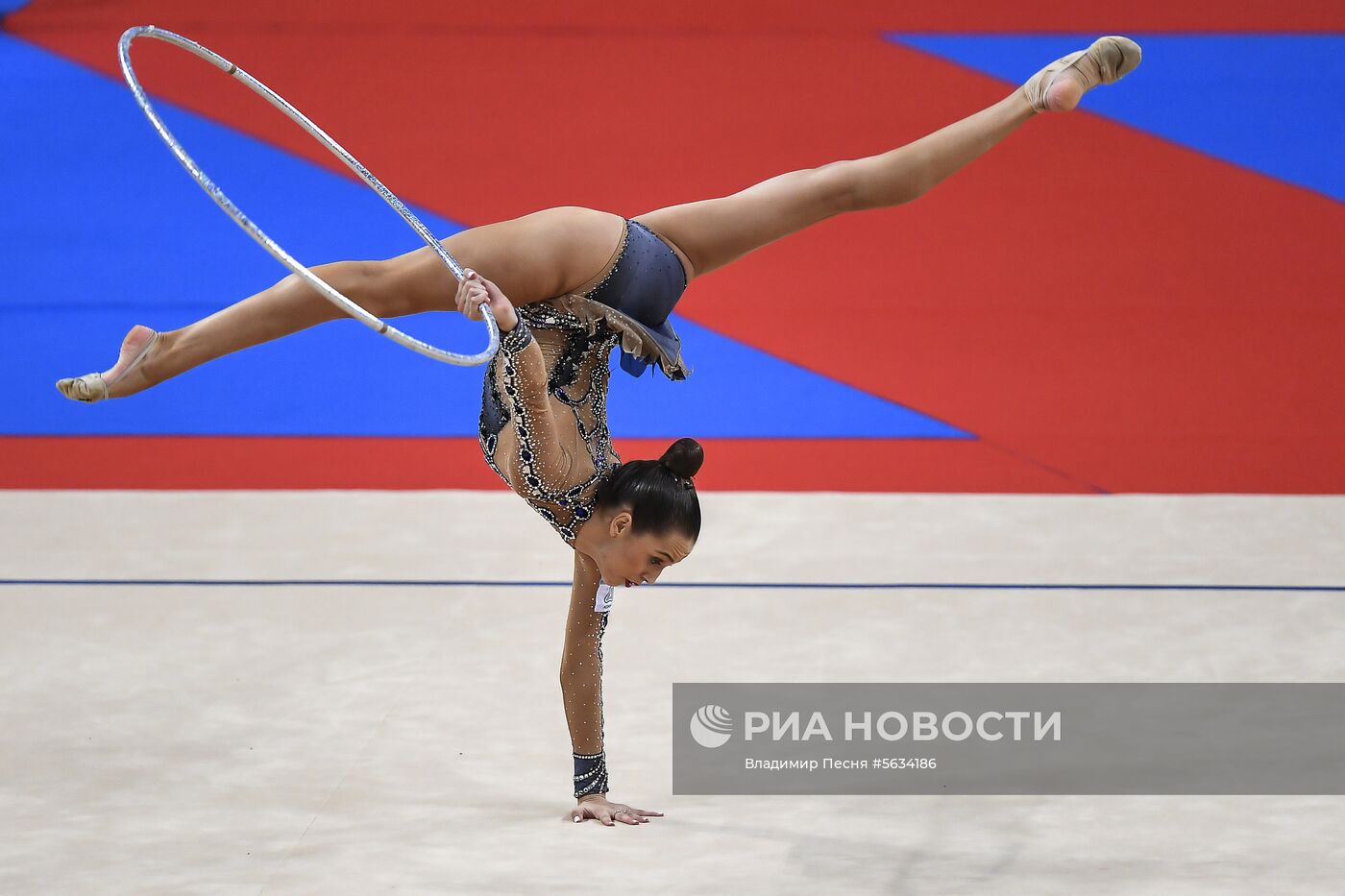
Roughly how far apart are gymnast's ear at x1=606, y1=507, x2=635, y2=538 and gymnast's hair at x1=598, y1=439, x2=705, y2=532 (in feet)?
0.04

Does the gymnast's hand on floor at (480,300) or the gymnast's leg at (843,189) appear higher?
the gymnast's leg at (843,189)

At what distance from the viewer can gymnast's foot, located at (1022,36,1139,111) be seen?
9.66 ft

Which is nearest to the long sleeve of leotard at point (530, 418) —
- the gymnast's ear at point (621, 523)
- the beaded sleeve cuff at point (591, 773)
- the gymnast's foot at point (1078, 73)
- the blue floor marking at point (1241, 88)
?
the gymnast's ear at point (621, 523)

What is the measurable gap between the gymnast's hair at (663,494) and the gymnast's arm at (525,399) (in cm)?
12

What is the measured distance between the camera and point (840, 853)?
296 centimetres

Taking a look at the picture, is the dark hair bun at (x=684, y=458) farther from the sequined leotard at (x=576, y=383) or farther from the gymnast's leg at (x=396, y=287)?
the gymnast's leg at (x=396, y=287)

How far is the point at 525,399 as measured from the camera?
260 cm

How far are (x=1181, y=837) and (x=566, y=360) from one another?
1.60m

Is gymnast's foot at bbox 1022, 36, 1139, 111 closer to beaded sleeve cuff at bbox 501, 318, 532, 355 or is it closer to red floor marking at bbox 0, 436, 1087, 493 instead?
beaded sleeve cuff at bbox 501, 318, 532, 355

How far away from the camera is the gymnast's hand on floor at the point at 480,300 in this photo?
7.68ft

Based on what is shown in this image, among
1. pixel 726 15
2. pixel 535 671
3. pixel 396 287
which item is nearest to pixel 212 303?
pixel 726 15

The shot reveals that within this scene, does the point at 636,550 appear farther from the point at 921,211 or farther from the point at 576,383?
the point at 921,211

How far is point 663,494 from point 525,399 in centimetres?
39

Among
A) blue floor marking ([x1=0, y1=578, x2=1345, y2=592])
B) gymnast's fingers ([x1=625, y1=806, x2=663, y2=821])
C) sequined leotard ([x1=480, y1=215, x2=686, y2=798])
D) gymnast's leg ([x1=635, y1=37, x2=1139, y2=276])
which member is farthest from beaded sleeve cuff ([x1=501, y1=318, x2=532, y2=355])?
blue floor marking ([x1=0, y1=578, x2=1345, y2=592])
